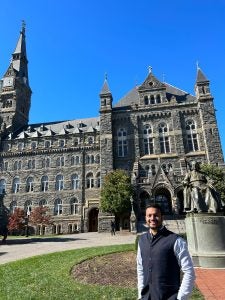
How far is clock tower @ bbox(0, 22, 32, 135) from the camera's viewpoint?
58844 mm

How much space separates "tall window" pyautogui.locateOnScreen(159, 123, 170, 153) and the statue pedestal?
3265 centimetres

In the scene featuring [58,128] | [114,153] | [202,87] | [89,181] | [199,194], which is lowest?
[199,194]

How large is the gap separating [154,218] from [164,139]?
41.2m

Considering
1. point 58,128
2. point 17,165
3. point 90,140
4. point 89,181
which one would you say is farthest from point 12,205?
point 90,140

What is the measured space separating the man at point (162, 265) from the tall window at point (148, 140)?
133 ft

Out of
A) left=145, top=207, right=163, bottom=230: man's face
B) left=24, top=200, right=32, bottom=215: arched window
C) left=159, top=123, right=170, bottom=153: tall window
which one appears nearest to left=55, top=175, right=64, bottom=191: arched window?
left=24, top=200, right=32, bottom=215: arched window

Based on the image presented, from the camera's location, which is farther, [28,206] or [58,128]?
[58,128]

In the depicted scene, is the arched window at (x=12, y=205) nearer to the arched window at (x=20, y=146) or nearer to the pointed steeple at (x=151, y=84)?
the arched window at (x=20, y=146)

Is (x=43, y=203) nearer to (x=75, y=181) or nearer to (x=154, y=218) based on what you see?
(x=75, y=181)

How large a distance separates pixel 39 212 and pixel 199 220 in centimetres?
3590

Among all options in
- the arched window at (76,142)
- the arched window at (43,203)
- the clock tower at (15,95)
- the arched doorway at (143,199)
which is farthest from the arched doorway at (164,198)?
the clock tower at (15,95)

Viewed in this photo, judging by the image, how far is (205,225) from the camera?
1108 cm

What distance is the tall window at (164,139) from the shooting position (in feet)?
143

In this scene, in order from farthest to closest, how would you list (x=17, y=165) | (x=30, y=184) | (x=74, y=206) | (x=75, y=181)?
(x=17, y=165)
(x=30, y=184)
(x=75, y=181)
(x=74, y=206)
